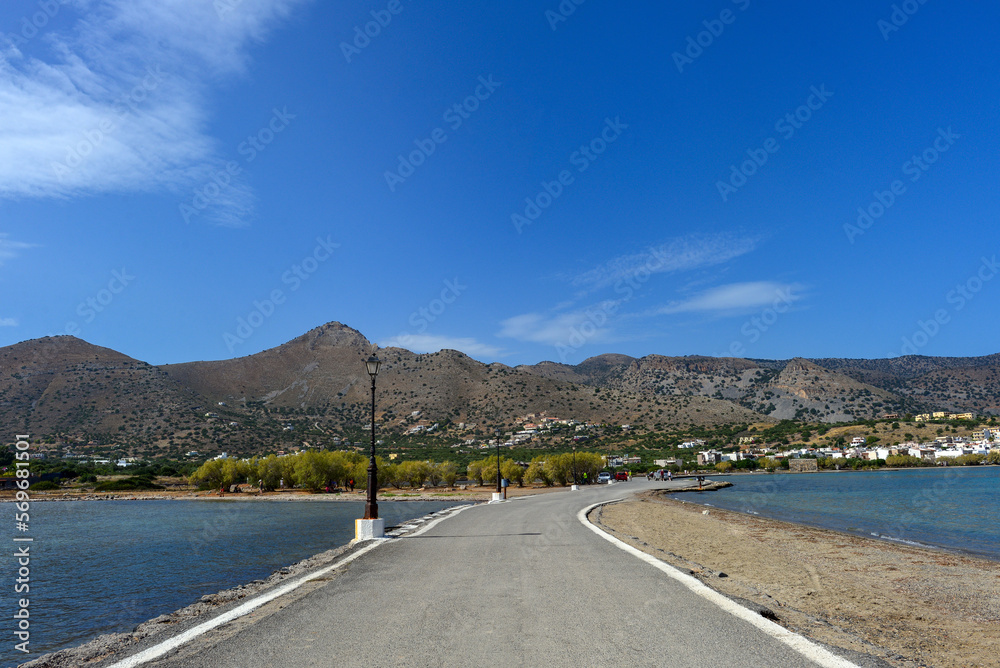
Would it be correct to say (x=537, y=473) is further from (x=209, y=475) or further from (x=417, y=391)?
(x=417, y=391)

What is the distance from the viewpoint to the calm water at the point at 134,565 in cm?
1170

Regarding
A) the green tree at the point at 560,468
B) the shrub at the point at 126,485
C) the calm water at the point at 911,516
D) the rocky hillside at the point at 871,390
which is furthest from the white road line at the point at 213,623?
the rocky hillside at the point at 871,390

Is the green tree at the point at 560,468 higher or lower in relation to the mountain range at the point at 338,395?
lower

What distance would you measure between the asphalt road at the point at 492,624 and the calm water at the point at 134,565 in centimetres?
540

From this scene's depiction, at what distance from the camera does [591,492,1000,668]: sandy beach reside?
6875 mm

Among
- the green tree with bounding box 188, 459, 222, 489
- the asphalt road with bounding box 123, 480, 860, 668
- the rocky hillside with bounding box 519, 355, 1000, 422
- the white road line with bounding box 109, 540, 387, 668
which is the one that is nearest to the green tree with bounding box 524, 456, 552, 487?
the green tree with bounding box 188, 459, 222, 489

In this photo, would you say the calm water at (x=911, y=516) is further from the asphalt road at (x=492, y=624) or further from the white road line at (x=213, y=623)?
the white road line at (x=213, y=623)

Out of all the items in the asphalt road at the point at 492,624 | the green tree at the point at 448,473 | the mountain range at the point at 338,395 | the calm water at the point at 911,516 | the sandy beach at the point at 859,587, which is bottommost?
the calm water at the point at 911,516

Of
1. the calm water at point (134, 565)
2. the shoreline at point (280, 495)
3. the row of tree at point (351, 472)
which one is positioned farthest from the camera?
the row of tree at point (351, 472)

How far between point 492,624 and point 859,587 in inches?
363

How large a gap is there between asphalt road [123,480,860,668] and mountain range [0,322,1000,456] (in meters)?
94.4

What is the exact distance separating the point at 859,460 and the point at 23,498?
446ft

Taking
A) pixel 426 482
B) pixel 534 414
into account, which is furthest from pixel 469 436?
pixel 426 482

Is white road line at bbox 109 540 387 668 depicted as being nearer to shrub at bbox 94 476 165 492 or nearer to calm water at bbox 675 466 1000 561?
calm water at bbox 675 466 1000 561
